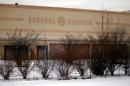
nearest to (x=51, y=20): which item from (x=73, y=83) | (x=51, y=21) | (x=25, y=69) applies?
(x=51, y=21)

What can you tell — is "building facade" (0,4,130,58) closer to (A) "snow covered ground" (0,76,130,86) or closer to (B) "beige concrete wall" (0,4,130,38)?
(B) "beige concrete wall" (0,4,130,38)

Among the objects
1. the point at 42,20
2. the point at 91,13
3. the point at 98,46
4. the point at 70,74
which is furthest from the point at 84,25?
the point at 70,74

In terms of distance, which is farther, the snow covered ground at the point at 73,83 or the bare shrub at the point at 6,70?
the bare shrub at the point at 6,70

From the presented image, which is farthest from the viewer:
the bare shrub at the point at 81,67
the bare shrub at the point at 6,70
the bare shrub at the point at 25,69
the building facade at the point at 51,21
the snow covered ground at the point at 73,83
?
the building facade at the point at 51,21

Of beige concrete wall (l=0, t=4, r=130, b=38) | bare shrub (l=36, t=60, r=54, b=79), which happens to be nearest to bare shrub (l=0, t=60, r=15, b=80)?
bare shrub (l=36, t=60, r=54, b=79)

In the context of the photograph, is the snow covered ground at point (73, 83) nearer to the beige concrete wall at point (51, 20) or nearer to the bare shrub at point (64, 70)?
the bare shrub at point (64, 70)

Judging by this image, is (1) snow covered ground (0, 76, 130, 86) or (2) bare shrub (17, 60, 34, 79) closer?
(1) snow covered ground (0, 76, 130, 86)

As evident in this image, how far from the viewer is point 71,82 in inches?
620

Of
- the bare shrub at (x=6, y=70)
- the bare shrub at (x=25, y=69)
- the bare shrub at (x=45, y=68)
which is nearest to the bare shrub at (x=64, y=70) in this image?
the bare shrub at (x=45, y=68)

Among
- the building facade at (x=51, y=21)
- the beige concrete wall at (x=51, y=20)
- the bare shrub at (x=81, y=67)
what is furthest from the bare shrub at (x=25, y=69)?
the beige concrete wall at (x=51, y=20)

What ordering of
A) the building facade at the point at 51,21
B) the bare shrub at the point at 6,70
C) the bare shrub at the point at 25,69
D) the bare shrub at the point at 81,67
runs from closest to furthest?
1. the bare shrub at the point at 6,70
2. the bare shrub at the point at 25,69
3. the bare shrub at the point at 81,67
4. the building facade at the point at 51,21

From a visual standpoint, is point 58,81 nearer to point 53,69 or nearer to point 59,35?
point 53,69

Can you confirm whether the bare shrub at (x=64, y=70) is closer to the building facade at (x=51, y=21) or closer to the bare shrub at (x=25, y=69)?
the bare shrub at (x=25, y=69)

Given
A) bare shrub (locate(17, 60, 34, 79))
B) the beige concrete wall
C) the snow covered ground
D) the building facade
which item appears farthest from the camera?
the beige concrete wall
